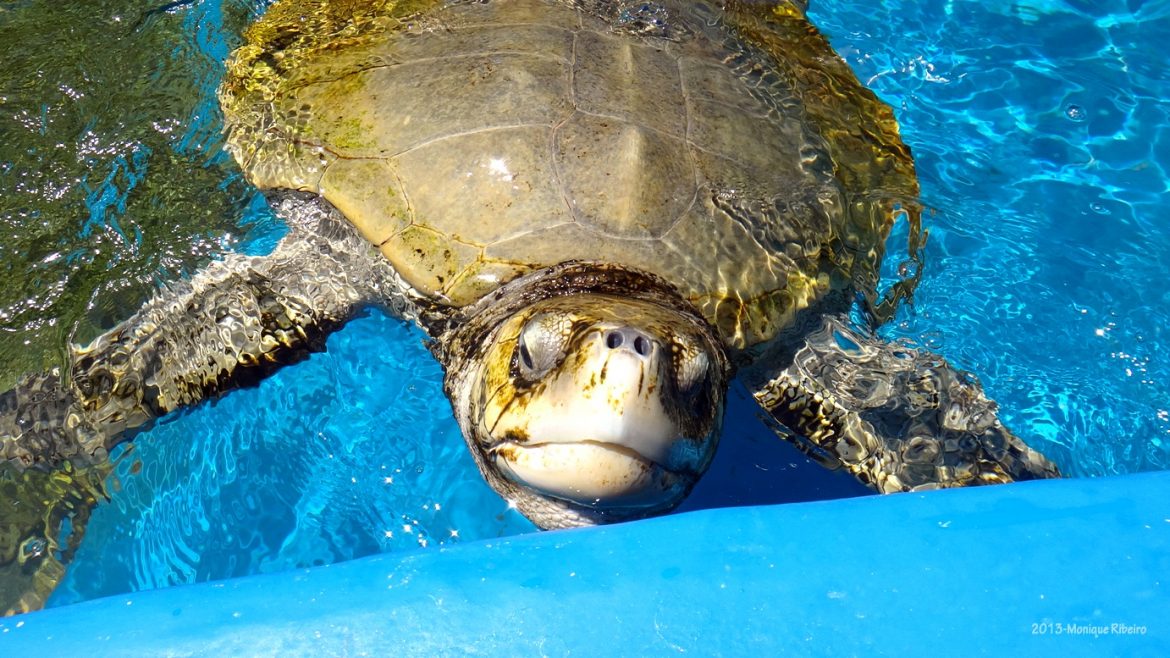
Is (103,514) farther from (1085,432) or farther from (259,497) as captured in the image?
(1085,432)

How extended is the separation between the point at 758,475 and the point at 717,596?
1562 millimetres

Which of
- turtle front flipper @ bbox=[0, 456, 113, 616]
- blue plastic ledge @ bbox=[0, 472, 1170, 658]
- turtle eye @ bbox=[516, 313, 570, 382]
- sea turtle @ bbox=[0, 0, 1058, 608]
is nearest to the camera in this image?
blue plastic ledge @ bbox=[0, 472, 1170, 658]

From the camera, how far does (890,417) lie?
3607mm

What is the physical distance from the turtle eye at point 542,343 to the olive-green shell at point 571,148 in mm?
677

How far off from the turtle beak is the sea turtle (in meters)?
0.23

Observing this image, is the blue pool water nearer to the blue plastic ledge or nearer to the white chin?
the white chin

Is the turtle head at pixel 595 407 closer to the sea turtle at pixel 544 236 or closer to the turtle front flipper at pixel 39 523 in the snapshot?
the sea turtle at pixel 544 236

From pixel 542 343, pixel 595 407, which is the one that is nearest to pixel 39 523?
pixel 542 343

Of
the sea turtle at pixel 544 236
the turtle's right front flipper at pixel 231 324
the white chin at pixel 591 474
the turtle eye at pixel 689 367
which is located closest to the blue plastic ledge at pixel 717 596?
the white chin at pixel 591 474

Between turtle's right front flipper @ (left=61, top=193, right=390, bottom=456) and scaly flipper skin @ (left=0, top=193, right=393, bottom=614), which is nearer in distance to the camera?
scaly flipper skin @ (left=0, top=193, right=393, bottom=614)

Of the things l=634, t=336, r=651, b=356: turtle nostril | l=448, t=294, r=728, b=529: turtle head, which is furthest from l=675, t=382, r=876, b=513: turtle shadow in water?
l=634, t=336, r=651, b=356: turtle nostril

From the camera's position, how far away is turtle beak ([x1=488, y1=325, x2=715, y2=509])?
231cm

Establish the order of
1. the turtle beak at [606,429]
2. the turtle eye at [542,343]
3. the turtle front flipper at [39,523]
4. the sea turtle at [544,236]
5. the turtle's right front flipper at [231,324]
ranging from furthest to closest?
1. the turtle's right front flipper at [231,324]
2. the sea turtle at [544,236]
3. the turtle front flipper at [39,523]
4. the turtle eye at [542,343]
5. the turtle beak at [606,429]

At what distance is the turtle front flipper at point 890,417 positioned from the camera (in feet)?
11.3
